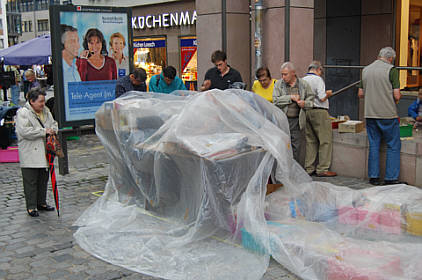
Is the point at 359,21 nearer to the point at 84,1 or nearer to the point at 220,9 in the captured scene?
the point at 220,9

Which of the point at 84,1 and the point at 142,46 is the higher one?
the point at 84,1

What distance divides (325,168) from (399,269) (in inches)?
148

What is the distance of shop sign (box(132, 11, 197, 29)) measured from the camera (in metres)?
15.9

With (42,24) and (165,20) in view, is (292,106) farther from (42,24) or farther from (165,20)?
(42,24)

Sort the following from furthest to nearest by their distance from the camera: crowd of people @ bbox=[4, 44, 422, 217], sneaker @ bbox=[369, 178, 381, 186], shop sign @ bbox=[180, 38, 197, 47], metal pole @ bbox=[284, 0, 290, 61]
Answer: shop sign @ bbox=[180, 38, 197, 47]
metal pole @ bbox=[284, 0, 290, 61]
sneaker @ bbox=[369, 178, 381, 186]
crowd of people @ bbox=[4, 44, 422, 217]

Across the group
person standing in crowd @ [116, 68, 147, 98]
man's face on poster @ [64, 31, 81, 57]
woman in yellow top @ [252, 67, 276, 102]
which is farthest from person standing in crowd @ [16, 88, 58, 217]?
woman in yellow top @ [252, 67, 276, 102]

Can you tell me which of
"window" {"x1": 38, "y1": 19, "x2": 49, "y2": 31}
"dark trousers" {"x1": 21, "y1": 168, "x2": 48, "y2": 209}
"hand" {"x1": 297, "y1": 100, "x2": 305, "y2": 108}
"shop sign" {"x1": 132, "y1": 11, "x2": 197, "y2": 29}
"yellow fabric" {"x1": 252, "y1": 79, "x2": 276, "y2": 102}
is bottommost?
"dark trousers" {"x1": 21, "y1": 168, "x2": 48, "y2": 209}

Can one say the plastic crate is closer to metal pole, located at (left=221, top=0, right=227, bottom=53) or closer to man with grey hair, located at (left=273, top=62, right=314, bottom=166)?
man with grey hair, located at (left=273, top=62, right=314, bottom=166)

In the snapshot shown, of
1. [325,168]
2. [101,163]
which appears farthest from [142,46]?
[325,168]

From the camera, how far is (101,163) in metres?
9.57

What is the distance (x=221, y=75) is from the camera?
807cm

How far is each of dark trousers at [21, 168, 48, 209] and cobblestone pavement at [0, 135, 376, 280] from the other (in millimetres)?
214

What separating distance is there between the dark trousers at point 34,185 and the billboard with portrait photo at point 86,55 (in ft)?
6.73

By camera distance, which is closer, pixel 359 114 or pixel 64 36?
pixel 64 36
